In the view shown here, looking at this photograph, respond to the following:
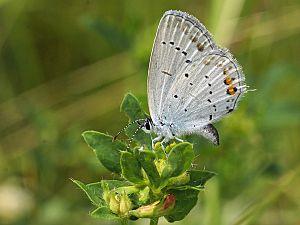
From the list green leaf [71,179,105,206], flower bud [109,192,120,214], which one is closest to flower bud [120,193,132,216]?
flower bud [109,192,120,214]

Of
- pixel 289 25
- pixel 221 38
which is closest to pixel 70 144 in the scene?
pixel 221 38

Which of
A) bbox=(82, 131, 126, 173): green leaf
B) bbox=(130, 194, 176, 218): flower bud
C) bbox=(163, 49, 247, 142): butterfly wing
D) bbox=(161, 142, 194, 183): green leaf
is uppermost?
bbox=(163, 49, 247, 142): butterfly wing

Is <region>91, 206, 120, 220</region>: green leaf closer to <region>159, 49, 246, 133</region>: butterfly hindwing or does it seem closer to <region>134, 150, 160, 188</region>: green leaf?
<region>134, 150, 160, 188</region>: green leaf

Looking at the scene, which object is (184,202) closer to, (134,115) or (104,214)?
(104,214)

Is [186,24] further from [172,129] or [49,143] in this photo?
[49,143]

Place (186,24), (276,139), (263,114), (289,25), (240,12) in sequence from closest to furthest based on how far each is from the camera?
(186,24), (263,114), (276,139), (240,12), (289,25)
